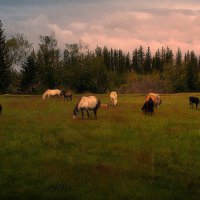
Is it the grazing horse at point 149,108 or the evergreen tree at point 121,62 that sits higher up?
the evergreen tree at point 121,62

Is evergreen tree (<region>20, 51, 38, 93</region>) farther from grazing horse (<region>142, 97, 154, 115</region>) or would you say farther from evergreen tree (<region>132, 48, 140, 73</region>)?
evergreen tree (<region>132, 48, 140, 73</region>)

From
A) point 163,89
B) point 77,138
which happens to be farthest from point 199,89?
point 77,138

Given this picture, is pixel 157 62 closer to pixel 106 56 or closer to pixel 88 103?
pixel 106 56

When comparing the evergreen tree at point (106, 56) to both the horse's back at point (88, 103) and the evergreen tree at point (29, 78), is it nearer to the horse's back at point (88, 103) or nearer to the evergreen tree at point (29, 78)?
the evergreen tree at point (29, 78)

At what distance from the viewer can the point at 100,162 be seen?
51.2ft

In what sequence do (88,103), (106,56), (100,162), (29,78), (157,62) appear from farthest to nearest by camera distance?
(106,56) → (157,62) → (29,78) → (88,103) → (100,162)

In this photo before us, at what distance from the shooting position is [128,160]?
16.0 m

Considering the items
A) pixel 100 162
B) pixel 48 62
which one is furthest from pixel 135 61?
pixel 100 162

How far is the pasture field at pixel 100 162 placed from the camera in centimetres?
1198

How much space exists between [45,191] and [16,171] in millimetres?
2552

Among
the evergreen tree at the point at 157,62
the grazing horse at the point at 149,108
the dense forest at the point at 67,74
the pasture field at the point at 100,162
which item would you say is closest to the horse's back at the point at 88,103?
the pasture field at the point at 100,162

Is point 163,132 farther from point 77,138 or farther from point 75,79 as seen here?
point 75,79

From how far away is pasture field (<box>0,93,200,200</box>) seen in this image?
12.0 m

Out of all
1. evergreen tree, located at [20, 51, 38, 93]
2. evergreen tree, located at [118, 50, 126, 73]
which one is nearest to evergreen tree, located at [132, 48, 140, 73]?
evergreen tree, located at [118, 50, 126, 73]
